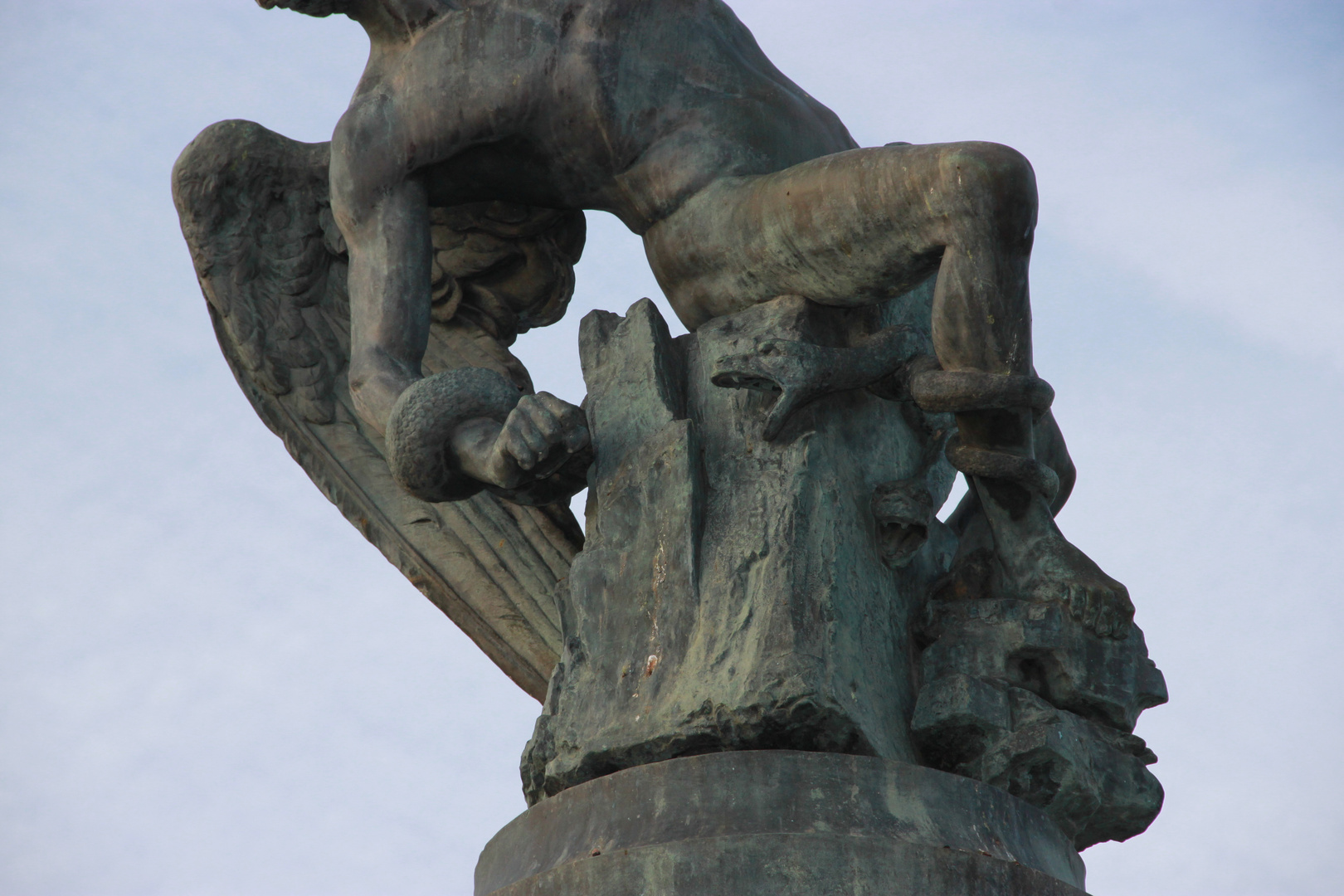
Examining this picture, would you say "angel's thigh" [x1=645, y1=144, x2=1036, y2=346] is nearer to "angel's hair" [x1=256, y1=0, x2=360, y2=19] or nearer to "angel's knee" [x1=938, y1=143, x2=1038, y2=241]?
"angel's knee" [x1=938, y1=143, x2=1038, y2=241]

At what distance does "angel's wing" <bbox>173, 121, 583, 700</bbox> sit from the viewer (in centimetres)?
547

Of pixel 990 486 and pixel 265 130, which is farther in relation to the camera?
pixel 265 130

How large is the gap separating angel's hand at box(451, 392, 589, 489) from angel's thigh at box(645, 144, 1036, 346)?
0.60 metres

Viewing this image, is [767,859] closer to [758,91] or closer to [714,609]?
[714,609]

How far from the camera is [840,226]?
448 cm

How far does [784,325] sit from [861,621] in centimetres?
75

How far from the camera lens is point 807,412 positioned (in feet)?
15.1

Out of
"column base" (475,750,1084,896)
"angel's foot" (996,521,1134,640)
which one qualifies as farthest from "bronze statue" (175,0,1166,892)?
"column base" (475,750,1084,896)

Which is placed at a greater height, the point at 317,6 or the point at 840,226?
the point at 317,6

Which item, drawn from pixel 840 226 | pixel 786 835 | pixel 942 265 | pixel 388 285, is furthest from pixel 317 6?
pixel 786 835

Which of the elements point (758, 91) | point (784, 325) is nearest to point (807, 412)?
point (784, 325)

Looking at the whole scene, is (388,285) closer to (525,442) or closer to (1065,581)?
(525,442)

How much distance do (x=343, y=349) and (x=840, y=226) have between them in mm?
1885

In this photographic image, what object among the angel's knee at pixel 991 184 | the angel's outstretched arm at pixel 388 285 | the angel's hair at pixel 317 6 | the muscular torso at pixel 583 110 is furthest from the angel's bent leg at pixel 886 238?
the angel's hair at pixel 317 6
